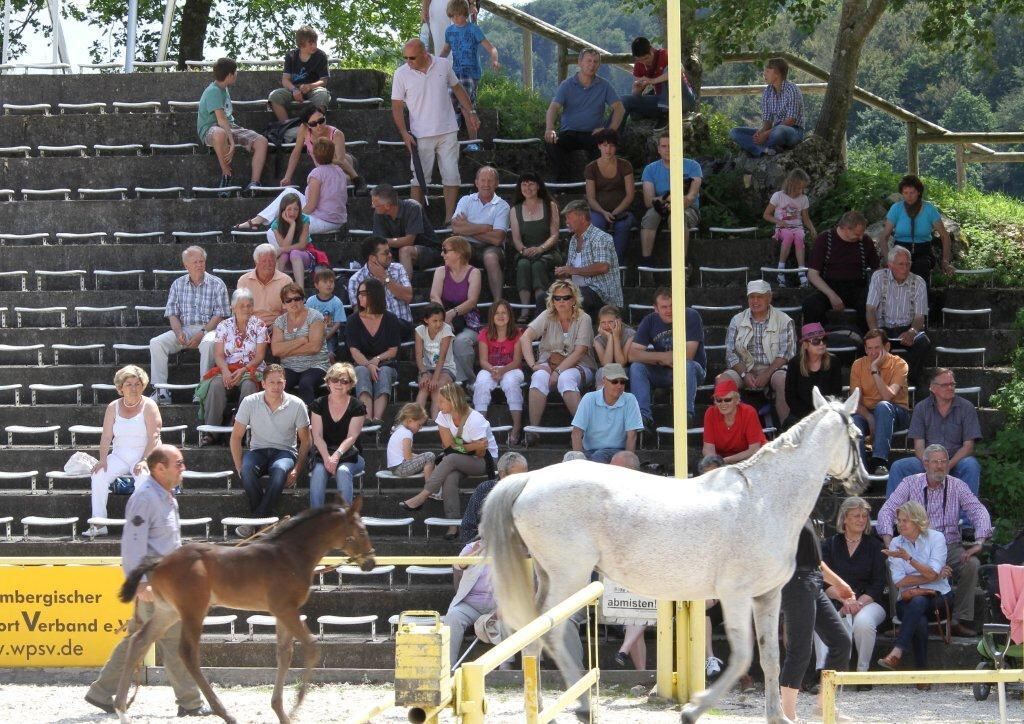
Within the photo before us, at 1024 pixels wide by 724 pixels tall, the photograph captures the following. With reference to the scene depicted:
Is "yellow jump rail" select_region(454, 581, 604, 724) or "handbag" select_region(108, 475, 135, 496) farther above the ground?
"yellow jump rail" select_region(454, 581, 604, 724)

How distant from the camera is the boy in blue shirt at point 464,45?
1856 cm

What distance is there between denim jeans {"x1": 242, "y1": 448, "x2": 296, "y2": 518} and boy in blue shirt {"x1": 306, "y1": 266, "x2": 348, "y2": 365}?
178 cm

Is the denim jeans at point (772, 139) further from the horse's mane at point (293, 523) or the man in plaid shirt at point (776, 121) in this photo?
the horse's mane at point (293, 523)

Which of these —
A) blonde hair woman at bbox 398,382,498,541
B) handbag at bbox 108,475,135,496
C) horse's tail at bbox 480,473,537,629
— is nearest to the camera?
horse's tail at bbox 480,473,537,629

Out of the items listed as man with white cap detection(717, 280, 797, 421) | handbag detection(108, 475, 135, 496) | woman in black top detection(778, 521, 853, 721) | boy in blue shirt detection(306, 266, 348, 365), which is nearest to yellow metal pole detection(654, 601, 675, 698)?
woman in black top detection(778, 521, 853, 721)

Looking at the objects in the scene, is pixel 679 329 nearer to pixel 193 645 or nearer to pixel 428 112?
pixel 193 645

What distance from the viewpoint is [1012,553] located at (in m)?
11.5

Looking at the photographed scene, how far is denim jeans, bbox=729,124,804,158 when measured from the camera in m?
18.5

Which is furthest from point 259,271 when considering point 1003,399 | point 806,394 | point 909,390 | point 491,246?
point 1003,399

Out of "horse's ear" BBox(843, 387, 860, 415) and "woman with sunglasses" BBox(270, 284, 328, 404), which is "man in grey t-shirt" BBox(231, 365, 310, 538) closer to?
"woman with sunglasses" BBox(270, 284, 328, 404)

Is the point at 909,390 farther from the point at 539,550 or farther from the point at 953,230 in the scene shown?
the point at 539,550

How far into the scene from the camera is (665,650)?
10.3m

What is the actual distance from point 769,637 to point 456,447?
184 inches

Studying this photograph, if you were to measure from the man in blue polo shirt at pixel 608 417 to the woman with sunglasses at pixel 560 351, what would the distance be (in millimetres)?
735
